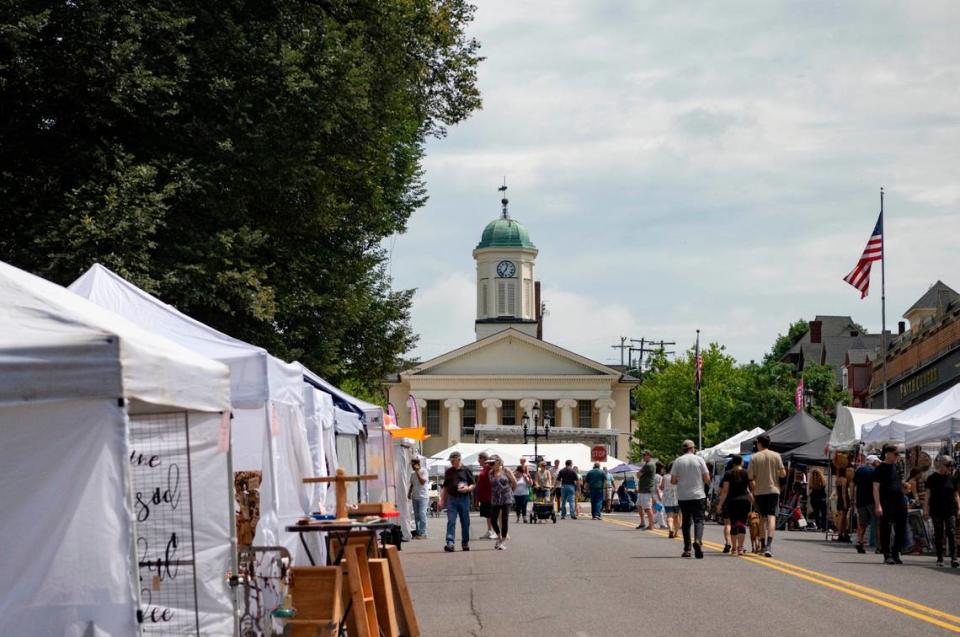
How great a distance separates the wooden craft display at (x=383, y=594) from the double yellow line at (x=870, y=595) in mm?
4601

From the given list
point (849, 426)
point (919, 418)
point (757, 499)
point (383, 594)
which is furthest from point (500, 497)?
point (383, 594)

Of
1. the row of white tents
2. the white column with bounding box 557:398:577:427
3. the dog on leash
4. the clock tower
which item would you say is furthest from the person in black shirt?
the clock tower

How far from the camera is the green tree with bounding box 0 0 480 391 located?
21.7 meters

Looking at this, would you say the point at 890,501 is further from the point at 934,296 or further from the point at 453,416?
the point at 453,416

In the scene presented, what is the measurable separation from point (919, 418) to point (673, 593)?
1082 centimetres

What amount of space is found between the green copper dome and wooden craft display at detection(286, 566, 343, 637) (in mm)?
107544

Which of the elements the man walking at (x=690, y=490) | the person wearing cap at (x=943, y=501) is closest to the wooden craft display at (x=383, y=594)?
the man walking at (x=690, y=490)

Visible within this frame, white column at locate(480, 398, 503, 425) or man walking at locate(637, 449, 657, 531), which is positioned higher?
white column at locate(480, 398, 503, 425)

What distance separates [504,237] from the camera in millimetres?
118938

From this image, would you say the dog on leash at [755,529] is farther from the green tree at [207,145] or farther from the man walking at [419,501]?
the man walking at [419,501]

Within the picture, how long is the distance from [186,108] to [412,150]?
38.5 feet

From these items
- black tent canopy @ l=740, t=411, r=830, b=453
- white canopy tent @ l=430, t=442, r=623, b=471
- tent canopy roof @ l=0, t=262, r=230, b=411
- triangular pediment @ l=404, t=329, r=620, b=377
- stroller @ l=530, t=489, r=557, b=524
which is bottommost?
stroller @ l=530, t=489, r=557, b=524

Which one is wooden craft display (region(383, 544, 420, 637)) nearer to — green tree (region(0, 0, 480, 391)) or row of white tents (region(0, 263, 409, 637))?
row of white tents (region(0, 263, 409, 637))

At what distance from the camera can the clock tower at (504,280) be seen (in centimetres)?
11850
